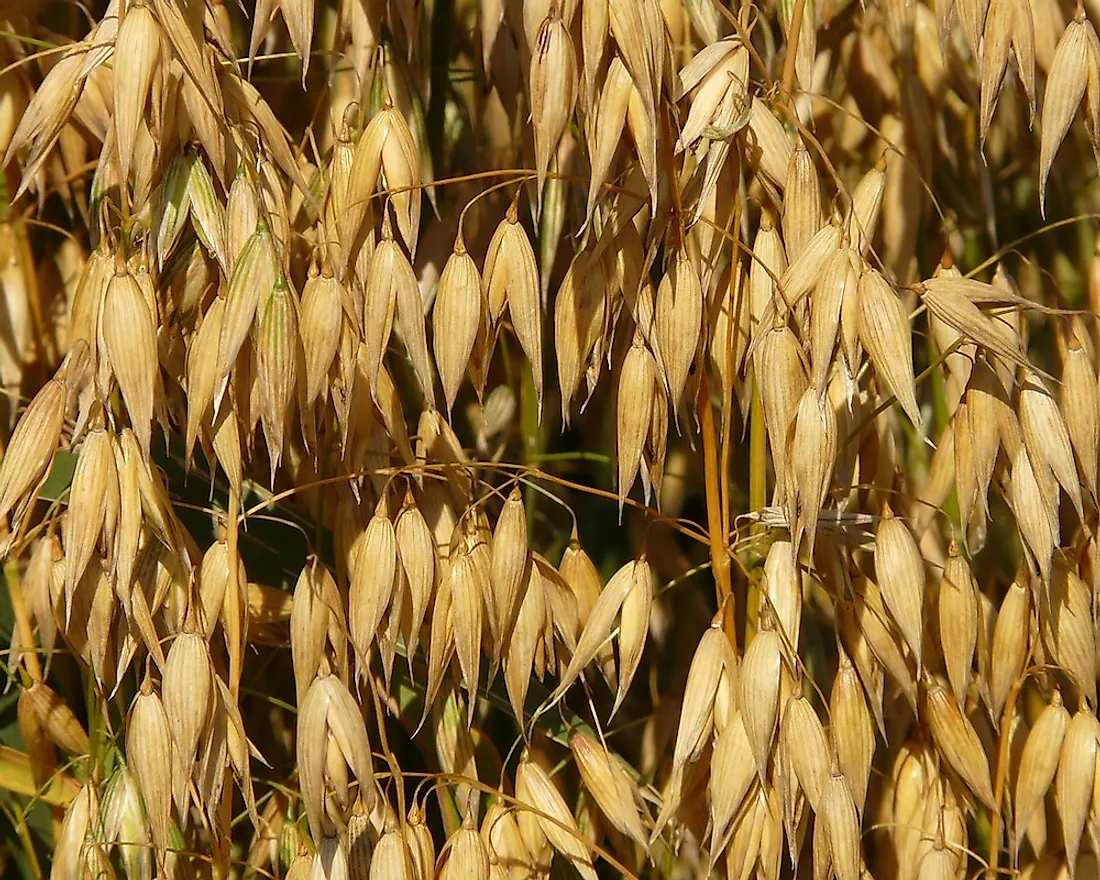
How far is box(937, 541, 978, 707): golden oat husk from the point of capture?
0.64 meters

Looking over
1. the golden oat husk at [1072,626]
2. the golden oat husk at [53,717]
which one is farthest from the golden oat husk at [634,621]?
the golden oat husk at [53,717]

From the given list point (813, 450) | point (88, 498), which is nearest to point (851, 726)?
point (813, 450)

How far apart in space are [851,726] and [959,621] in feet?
0.26

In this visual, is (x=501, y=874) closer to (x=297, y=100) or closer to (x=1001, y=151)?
(x=297, y=100)

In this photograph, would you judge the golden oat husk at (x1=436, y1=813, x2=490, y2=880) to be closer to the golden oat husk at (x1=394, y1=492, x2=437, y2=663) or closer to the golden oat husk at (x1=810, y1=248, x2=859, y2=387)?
the golden oat husk at (x1=394, y1=492, x2=437, y2=663)

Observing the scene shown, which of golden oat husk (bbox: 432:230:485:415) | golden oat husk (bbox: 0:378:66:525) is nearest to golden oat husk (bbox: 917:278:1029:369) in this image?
golden oat husk (bbox: 432:230:485:415)

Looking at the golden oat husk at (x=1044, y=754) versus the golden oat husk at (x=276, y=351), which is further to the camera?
the golden oat husk at (x=1044, y=754)

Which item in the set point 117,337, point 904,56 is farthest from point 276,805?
point 904,56

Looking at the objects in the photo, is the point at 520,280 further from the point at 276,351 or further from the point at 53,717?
the point at 53,717

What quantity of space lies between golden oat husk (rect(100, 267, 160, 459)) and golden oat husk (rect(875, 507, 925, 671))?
347 mm

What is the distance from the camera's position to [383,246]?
598 millimetres

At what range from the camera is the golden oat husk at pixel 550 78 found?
0.56 metres

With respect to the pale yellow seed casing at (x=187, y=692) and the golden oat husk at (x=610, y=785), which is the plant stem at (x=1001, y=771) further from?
the pale yellow seed casing at (x=187, y=692)

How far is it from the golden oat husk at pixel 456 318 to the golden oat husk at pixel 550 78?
71 mm
